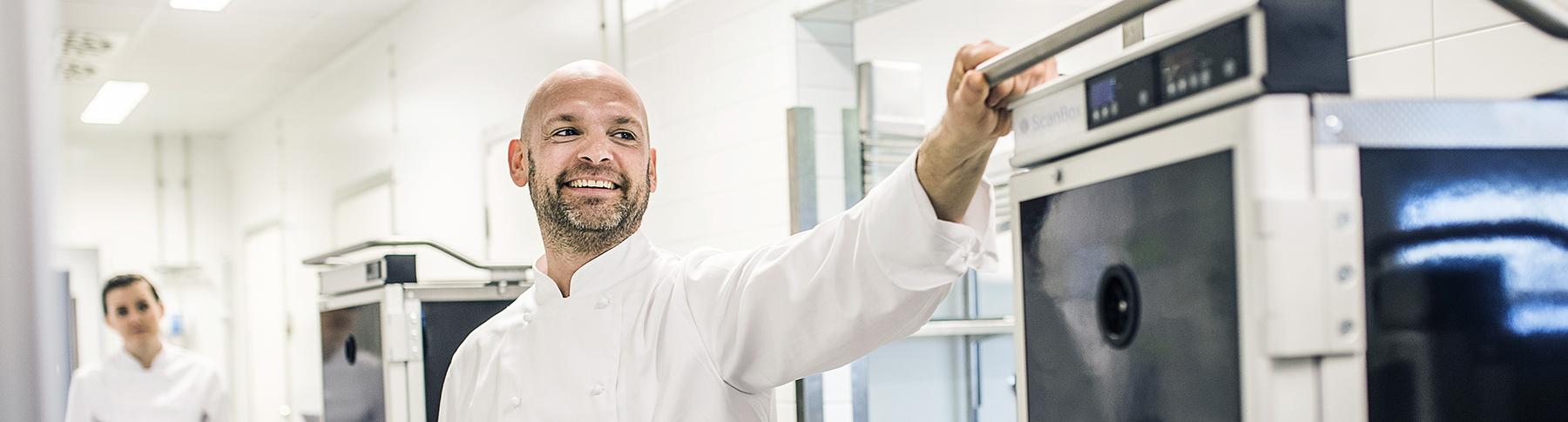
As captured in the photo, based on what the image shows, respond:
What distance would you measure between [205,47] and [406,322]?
343cm

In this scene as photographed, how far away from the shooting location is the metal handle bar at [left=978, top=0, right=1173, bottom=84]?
0.82 metres

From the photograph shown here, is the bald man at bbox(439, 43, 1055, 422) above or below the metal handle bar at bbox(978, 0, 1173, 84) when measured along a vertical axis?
below

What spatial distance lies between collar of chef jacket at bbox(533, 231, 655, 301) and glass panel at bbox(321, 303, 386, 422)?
1.42 meters

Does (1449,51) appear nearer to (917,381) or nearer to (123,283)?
(917,381)

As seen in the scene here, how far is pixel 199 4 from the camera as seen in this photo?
15.4 feet

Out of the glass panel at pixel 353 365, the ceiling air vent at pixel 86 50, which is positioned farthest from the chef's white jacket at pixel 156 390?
the ceiling air vent at pixel 86 50

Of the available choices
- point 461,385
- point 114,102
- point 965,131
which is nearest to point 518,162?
point 461,385

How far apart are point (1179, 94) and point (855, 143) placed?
2093 millimetres

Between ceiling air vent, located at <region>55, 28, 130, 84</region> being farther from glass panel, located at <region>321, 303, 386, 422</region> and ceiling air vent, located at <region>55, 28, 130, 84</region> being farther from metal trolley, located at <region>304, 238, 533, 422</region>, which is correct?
metal trolley, located at <region>304, 238, 533, 422</region>

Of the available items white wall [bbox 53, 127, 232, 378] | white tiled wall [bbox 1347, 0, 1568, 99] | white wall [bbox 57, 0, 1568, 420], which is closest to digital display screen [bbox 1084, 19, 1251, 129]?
white wall [bbox 57, 0, 1568, 420]

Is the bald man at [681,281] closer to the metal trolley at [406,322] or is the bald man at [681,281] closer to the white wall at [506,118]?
the white wall at [506,118]

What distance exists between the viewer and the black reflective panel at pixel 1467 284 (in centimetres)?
75

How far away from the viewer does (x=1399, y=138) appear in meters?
0.75

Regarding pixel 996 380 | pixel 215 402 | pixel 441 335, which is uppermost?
pixel 441 335
